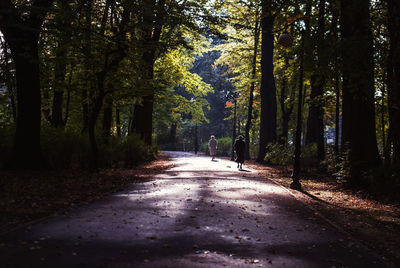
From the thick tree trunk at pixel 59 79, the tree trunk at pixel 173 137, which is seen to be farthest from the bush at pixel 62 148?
the tree trunk at pixel 173 137

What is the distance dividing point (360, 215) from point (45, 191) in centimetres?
713

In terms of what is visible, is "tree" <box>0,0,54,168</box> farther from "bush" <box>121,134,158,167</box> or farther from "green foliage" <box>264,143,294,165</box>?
"green foliage" <box>264,143,294,165</box>

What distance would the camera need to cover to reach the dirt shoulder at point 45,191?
23.0 ft

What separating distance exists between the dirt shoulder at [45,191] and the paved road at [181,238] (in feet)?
1.82

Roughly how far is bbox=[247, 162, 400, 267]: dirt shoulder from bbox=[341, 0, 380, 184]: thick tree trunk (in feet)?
3.81

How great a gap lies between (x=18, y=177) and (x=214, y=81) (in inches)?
2143

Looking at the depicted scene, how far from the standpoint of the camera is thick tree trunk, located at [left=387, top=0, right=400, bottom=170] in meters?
10.6

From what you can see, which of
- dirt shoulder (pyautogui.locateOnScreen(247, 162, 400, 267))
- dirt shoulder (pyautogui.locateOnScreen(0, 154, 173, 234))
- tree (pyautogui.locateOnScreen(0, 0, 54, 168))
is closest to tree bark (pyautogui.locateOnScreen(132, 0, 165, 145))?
tree (pyautogui.locateOnScreen(0, 0, 54, 168))

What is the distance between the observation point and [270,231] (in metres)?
6.57

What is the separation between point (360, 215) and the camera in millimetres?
8648

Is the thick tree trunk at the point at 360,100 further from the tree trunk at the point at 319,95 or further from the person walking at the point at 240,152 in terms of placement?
the person walking at the point at 240,152

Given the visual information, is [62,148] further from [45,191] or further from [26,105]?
[45,191]

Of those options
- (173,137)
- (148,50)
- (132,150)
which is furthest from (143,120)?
(173,137)

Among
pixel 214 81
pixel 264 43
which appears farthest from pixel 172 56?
pixel 214 81
